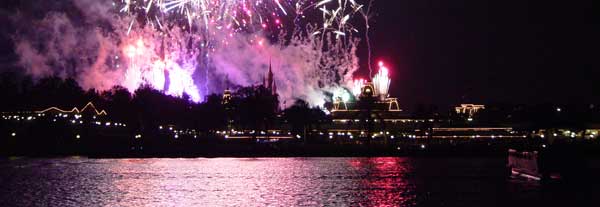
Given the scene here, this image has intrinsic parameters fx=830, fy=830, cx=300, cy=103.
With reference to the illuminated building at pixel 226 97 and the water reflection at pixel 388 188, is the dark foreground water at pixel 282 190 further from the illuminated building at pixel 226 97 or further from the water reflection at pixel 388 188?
the illuminated building at pixel 226 97

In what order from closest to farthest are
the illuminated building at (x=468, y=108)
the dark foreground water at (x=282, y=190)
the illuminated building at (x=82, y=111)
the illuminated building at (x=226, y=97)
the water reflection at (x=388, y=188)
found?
1. the dark foreground water at (x=282, y=190)
2. the water reflection at (x=388, y=188)
3. the illuminated building at (x=82, y=111)
4. the illuminated building at (x=226, y=97)
5. the illuminated building at (x=468, y=108)

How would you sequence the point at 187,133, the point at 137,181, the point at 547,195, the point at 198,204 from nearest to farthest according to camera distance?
the point at 198,204 < the point at 547,195 < the point at 137,181 < the point at 187,133

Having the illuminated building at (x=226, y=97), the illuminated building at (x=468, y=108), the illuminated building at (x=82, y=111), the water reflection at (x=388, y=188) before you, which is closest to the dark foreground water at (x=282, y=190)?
the water reflection at (x=388, y=188)

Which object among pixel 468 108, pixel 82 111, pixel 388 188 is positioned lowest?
pixel 388 188

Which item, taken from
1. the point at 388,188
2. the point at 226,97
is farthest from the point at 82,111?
the point at 388,188

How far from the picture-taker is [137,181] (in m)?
38.4

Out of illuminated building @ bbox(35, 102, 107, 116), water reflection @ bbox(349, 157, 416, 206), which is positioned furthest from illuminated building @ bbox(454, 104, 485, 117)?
water reflection @ bbox(349, 157, 416, 206)

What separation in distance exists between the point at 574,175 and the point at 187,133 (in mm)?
76009

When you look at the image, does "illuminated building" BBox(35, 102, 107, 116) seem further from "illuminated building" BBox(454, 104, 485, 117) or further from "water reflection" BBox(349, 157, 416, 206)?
"water reflection" BBox(349, 157, 416, 206)

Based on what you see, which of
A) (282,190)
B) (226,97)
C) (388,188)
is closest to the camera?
(282,190)

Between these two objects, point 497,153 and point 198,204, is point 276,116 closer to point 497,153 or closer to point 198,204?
point 497,153

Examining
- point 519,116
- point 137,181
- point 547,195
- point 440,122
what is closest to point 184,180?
point 137,181

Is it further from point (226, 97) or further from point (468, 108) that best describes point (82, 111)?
point (468, 108)

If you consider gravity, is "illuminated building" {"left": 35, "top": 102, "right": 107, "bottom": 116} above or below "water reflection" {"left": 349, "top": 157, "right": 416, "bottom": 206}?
above
